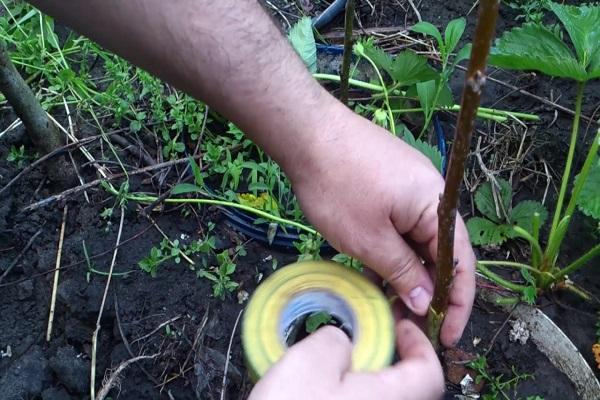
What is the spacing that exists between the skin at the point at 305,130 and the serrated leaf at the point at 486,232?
44 cm

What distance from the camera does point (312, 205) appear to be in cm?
133

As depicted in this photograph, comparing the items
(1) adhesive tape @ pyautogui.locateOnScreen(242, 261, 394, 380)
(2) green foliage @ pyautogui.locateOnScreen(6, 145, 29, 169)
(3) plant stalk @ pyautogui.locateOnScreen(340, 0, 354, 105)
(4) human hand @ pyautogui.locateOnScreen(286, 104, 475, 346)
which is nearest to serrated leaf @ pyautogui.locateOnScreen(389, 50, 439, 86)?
(3) plant stalk @ pyautogui.locateOnScreen(340, 0, 354, 105)

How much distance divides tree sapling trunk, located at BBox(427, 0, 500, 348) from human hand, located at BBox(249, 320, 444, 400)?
0.13 m

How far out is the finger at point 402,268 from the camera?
1243 mm

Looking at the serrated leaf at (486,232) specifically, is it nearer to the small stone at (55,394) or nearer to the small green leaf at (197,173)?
the small green leaf at (197,173)

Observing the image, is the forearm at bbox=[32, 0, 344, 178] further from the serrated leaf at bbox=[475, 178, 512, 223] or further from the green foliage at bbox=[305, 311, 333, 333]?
the serrated leaf at bbox=[475, 178, 512, 223]

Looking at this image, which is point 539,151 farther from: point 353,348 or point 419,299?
point 353,348

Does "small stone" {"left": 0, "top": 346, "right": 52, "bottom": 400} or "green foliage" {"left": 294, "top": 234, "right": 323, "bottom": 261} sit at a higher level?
"green foliage" {"left": 294, "top": 234, "right": 323, "bottom": 261}

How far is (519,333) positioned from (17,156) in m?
1.42

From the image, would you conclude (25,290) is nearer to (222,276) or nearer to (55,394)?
(55,394)

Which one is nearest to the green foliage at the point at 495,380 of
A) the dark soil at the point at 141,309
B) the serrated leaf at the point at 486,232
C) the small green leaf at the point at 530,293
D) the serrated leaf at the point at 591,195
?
the dark soil at the point at 141,309

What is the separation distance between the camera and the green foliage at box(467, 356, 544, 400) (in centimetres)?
156

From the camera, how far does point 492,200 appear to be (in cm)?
179

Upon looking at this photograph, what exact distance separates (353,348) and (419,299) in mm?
205
